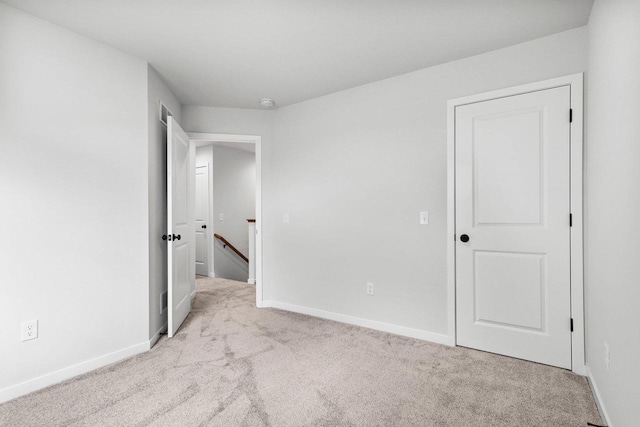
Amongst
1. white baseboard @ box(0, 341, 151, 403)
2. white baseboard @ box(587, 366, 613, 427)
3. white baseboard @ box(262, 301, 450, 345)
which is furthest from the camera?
white baseboard @ box(262, 301, 450, 345)

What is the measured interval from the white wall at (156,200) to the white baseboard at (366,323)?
1.27 m

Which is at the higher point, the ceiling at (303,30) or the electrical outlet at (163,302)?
the ceiling at (303,30)

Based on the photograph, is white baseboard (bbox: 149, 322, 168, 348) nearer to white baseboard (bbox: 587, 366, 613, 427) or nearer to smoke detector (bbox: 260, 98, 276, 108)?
smoke detector (bbox: 260, 98, 276, 108)

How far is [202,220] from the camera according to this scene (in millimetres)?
6152

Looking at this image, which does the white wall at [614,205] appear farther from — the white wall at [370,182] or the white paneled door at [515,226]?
the white wall at [370,182]

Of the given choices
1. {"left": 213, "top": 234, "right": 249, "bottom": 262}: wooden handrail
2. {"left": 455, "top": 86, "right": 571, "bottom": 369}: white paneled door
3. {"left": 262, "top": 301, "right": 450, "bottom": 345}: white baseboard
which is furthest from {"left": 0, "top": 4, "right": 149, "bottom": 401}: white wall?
{"left": 213, "top": 234, "right": 249, "bottom": 262}: wooden handrail

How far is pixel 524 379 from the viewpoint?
6.89 ft

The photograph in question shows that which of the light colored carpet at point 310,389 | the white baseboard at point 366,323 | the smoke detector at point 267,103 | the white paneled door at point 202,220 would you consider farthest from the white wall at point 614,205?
the white paneled door at point 202,220

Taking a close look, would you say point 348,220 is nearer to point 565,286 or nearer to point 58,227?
point 565,286

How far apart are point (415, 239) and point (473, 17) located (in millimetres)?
1698

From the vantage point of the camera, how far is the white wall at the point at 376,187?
2594mm

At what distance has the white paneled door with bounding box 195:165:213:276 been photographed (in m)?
6.00

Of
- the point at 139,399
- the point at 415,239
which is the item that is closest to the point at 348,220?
the point at 415,239

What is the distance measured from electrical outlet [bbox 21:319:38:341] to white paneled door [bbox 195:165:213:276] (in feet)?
12.9
